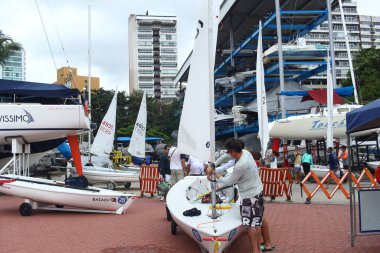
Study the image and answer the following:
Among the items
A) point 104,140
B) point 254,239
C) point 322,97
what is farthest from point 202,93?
point 322,97

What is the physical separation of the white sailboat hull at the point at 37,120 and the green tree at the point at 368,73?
34849 millimetres

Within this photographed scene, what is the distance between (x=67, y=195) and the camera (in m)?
10.8

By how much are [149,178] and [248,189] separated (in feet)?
30.3

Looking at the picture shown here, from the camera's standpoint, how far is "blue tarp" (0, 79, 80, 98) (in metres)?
15.0

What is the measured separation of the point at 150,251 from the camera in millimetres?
6980

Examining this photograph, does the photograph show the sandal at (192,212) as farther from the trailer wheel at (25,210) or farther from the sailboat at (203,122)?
the trailer wheel at (25,210)

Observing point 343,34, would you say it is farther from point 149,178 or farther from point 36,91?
point 36,91

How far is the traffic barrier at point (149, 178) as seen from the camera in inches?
586

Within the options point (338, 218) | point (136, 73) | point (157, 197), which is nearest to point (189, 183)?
point (338, 218)

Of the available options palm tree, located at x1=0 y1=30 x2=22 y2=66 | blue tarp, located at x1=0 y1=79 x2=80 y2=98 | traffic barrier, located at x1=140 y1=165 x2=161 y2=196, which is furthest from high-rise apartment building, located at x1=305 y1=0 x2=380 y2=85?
blue tarp, located at x1=0 y1=79 x2=80 y2=98

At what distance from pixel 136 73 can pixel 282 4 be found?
74.4 meters

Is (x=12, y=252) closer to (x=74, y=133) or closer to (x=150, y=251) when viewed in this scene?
(x=150, y=251)

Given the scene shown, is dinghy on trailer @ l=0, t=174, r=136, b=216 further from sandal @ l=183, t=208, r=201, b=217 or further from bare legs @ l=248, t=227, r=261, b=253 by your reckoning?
bare legs @ l=248, t=227, r=261, b=253

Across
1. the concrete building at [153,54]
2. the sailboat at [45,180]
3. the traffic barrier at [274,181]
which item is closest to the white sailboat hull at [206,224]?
the sailboat at [45,180]
